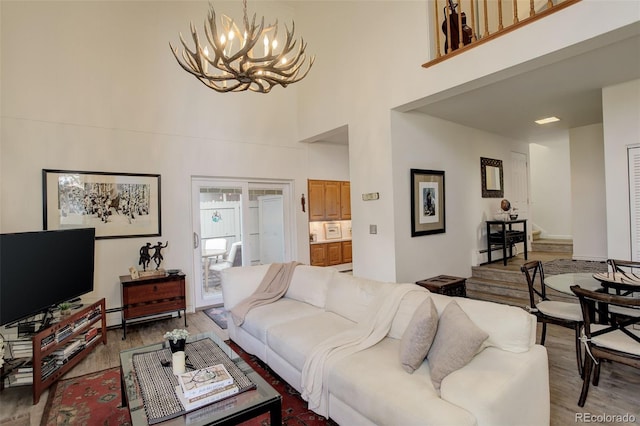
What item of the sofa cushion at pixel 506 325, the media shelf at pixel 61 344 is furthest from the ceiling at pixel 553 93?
the media shelf at pixel 61 344

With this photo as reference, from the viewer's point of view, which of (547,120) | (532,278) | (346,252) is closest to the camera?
(532,278)

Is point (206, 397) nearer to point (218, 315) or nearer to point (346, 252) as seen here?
point (218, 315)

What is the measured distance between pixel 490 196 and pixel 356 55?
3.50 meters

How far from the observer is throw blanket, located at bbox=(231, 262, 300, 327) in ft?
11.0

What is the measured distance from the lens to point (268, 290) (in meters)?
3.69

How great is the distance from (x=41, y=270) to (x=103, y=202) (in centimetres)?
154

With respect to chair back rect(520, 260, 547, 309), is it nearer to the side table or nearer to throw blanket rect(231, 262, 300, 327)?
→ the side table

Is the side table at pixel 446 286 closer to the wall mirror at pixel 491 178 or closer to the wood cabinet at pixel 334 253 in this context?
the wall mirror at pixel 491 178

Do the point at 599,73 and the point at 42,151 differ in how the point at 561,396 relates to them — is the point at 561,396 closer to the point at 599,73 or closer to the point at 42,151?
the point at 599,73

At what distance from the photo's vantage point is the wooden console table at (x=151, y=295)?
13.1 feet

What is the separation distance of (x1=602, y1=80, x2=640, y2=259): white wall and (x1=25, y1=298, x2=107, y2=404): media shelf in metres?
5.91

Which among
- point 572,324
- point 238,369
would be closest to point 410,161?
point 572,324

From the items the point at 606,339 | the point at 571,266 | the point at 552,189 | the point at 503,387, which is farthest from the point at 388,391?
the point at 552,189

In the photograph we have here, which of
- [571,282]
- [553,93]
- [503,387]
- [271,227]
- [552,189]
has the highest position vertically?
[553,93]
